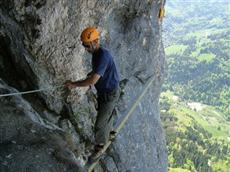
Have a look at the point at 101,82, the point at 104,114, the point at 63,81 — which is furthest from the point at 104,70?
the point at 63,81

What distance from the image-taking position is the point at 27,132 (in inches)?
469

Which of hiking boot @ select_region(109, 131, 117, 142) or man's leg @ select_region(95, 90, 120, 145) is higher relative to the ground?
man's leg @ select_region(95, 90, 120, 145)

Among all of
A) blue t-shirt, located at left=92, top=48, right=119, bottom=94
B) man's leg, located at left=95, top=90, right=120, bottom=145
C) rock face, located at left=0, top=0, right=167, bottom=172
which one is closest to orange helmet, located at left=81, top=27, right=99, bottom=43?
blue t-shirt, located at left=92, top=48, right=119, bottom=94

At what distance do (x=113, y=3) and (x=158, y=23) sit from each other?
26.2 ft

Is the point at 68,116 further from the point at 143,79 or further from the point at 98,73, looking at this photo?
the point at 143,79

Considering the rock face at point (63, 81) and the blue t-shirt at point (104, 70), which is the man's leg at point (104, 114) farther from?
the rock face at point (63, 81)

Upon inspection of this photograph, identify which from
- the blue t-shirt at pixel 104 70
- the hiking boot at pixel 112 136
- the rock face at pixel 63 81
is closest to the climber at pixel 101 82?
the blue t-shirt at pixel 104 70

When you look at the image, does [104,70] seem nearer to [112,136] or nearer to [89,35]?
[89,35]

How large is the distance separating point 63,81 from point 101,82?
294cm

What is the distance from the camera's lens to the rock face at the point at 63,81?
11766 mm

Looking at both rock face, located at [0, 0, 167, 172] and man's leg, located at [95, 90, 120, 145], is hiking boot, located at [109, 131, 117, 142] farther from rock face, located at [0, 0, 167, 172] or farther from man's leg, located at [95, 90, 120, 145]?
man's leg, located at [95, 90, 120, 145]

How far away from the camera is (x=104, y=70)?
495 inches

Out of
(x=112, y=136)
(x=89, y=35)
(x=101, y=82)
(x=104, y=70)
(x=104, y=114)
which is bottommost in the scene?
(x=112, y=136)

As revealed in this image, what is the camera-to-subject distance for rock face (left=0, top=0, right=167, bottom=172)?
11766 millimetres
